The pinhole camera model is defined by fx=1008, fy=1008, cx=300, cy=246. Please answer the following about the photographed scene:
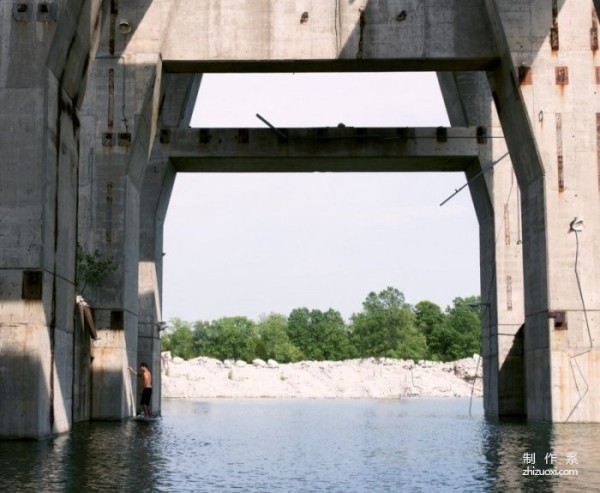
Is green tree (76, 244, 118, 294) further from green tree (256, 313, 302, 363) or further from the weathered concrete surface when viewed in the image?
green tree (256, 313, 302, 363)

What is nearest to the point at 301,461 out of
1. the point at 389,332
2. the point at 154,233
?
the point at 154,233

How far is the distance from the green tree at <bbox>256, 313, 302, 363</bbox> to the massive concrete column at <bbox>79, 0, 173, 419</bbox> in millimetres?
114965

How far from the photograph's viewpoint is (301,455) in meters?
17.7

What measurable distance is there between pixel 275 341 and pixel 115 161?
12338cm

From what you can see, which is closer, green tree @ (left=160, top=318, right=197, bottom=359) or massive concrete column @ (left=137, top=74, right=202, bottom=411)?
massive concrete column @ (left=137, top=74, right=202, bottom=411)

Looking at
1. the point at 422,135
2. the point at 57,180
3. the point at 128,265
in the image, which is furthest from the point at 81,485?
the point at 422,135

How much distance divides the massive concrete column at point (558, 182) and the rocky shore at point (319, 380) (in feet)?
228

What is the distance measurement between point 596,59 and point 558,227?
480cm

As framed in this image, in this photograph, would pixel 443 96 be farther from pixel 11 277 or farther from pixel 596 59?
pixel 11 277

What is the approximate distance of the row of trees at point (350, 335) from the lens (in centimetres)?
13862

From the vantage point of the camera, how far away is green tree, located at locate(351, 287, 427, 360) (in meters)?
136

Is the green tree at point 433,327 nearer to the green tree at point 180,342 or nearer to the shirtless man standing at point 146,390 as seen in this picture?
the green tree at point 180,342

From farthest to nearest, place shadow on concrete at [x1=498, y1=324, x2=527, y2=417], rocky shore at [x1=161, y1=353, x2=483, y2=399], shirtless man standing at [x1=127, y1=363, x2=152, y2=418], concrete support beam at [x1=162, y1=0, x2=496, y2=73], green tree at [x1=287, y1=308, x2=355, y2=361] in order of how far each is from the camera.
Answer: green tree at [x1=287, y1=308, x2=355, y2=361], rocky shore at [x1=161, y1=353, x2=483, y2=399], shadow on concrete at [x1=498, y1=324, x2=527, y2=417], shirtless man standing at [x1=127, y1=363, x2=152, y2=418], concrete support beam at [x1=162, y1=0, x2=496, y2=73]

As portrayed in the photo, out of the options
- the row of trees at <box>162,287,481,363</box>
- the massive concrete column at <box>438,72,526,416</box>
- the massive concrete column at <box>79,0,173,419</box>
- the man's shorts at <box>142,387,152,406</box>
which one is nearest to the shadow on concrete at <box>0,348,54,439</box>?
the man's shorts at <box>142,387,152,406</box>
